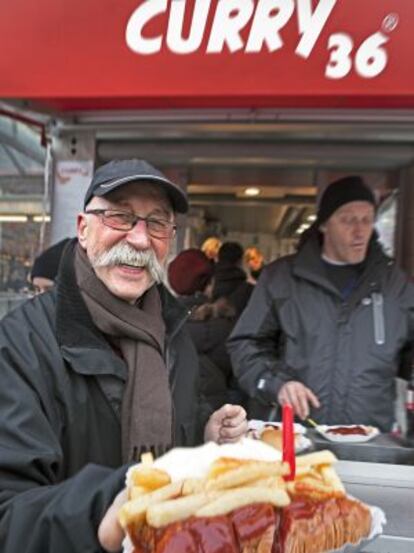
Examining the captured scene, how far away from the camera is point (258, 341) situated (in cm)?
265

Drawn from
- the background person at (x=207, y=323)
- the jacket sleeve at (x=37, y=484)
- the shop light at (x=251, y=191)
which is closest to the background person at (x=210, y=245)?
the shop light at (x=251, y=191)

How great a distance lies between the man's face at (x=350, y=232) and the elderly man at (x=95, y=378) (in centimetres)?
129

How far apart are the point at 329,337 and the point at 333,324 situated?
0.19 ft

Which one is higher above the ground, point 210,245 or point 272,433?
point 210,245

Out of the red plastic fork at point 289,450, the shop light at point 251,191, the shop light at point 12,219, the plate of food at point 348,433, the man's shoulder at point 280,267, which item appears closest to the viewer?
the red plastic fork at point 289,450

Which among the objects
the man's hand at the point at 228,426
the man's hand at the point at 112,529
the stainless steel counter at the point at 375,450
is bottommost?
the stainless steel counter at the point at 375,450

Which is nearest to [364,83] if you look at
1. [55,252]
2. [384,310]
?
[384,310]

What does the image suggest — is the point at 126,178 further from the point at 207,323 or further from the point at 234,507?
the point at 207,323

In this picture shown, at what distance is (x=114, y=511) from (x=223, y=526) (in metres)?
0.18

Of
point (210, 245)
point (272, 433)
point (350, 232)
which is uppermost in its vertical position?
point (210, 245)

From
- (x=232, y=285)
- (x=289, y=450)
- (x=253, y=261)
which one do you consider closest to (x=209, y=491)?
(x=289, y=450)

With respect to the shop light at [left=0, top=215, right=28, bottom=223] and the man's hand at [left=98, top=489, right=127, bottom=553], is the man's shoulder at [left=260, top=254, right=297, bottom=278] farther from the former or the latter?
the shop light at [left=0, top=215, right=28, bottom=223]

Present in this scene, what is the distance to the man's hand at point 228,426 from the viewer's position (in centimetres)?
137

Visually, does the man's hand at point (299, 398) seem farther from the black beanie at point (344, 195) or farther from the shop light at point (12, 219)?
the shop light at point (12, 219)
